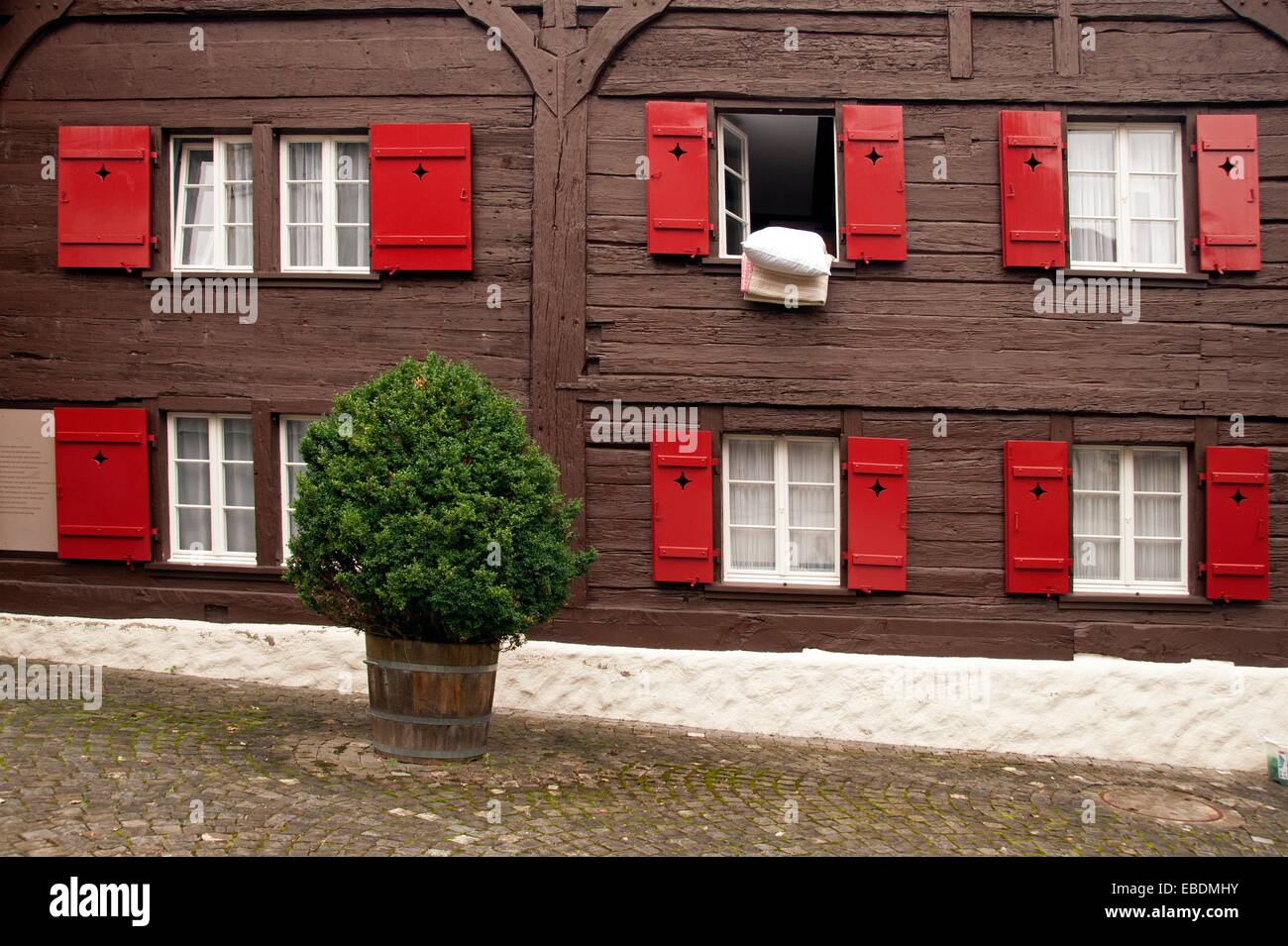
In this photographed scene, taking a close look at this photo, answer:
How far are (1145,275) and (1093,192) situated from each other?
0.83 meters

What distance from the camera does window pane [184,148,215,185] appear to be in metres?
10.0

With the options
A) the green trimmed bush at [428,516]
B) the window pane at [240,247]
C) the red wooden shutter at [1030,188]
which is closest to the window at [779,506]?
the red wooden shutter at [1030,188]

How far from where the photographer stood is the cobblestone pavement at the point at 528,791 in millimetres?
6250

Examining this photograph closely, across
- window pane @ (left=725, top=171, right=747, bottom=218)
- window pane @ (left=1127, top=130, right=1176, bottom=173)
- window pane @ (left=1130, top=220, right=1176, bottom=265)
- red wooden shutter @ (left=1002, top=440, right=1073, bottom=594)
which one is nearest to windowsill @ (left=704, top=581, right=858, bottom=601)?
red wooden shutter @ (left=1002, top=440, right=1073, bottom=594)

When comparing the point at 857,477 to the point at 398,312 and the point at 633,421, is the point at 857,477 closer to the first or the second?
the point at 633,421

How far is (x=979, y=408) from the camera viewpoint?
9.41m

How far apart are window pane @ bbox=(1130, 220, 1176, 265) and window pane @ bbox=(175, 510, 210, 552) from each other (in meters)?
8.01

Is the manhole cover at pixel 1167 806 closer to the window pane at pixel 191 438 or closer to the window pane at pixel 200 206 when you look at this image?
the window pane at pixel 191 438

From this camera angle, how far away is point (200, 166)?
10.0 m

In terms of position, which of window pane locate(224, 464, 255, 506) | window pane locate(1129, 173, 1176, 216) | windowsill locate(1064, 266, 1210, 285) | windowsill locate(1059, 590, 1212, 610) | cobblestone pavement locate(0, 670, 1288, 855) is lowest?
cobblestone pavement locate(0, 670, 1288, 855)

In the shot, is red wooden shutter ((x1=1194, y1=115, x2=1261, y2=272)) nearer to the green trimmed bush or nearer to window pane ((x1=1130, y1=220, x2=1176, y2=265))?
window pane ((x1=1130, y1=220, x2=1176, y2=265))

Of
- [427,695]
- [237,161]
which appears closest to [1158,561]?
[427,695]

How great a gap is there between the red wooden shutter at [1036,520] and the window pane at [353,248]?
5.51 meters

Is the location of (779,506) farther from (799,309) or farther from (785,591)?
(799,309)
